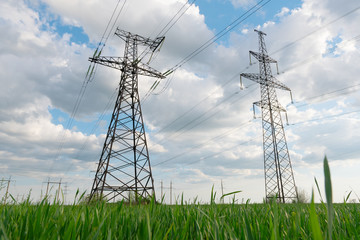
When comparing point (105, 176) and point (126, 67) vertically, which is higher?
point (126, 67)

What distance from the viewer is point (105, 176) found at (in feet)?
53.5

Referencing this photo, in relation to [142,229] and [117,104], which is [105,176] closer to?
[117,104]

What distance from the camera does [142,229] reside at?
1.08 metres

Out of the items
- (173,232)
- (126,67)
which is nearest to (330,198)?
(173,232)

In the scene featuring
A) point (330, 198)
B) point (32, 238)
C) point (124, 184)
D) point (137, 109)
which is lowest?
point (32, 238)

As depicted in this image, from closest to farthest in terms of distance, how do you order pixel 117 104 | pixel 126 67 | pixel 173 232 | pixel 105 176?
1. pixel 173 232
2. pixel 105 176
3. pixel 117 104
4. pixel 126 67

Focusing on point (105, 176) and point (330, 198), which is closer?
point (330, 198)

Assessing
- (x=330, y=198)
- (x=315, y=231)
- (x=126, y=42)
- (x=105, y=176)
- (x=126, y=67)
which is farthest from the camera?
(x=126, y=42)

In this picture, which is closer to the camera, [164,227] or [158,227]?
[158,227]

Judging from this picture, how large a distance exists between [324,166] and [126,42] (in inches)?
901

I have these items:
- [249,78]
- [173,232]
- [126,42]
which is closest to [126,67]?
[126,42]

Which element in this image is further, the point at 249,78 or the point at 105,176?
the point at 249,78

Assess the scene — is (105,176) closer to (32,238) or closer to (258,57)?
(32,238)

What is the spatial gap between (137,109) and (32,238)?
58.8 ft
